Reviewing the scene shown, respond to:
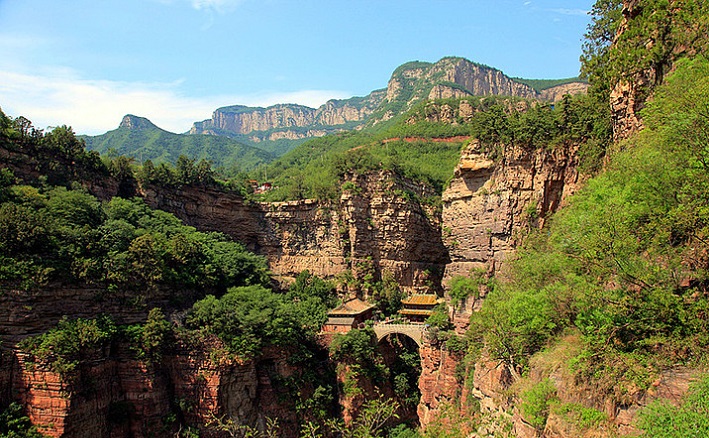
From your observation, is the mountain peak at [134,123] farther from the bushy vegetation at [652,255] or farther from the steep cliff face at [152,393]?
the bushy vegetation at [652,255]

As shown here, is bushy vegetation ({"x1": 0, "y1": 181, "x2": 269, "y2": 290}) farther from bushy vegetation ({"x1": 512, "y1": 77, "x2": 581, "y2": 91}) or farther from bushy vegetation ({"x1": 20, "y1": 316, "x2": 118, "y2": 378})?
bushy vegetation ({"x1": 512, "y1": 77, "x2": 581, "y2": 91})

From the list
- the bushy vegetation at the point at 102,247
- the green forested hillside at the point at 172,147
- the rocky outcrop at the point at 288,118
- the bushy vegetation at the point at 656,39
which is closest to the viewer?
the bushy vegetation at the point at 656,39

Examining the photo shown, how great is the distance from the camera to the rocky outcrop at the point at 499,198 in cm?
2214

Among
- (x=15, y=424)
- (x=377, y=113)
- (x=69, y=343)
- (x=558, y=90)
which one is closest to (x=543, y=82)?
(x=558, y=90)

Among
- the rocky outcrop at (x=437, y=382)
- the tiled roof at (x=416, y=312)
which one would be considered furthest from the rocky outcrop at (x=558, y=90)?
the rocky outcrop at (x=437, y=382)

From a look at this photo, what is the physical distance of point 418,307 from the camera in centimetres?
2914

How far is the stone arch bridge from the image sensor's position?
87.4ft

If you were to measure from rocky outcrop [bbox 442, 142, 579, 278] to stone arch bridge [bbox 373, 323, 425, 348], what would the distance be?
3.64m

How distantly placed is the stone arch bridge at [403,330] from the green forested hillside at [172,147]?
5808cm

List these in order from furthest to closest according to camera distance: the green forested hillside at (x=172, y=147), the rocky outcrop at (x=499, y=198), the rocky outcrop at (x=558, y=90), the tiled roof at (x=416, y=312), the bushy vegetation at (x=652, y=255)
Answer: the green forested hillside at (x=172, y=147) → the rocky outcrop at (x=558, y=90) → the tiled roof at (x=416, y=312) → the rocky outcrop at (x=499, y=198) → the bushy vegetation at (x=652, y=255)

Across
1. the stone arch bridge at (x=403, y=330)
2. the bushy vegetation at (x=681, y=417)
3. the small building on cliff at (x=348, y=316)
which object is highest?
the bushy vegetation at (x=681, y=417)

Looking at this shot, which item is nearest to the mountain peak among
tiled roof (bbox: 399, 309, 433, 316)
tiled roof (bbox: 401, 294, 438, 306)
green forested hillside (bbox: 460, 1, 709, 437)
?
tiled roof (bbox: 401, 294, 438, 306)

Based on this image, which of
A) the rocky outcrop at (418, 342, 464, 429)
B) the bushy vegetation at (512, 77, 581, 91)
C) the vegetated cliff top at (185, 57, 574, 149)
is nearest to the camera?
the rocky outcrop at (418, 342, 464, 429)

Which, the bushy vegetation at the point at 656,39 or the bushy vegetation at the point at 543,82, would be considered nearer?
the bushy vegetation at the point at 656,39
